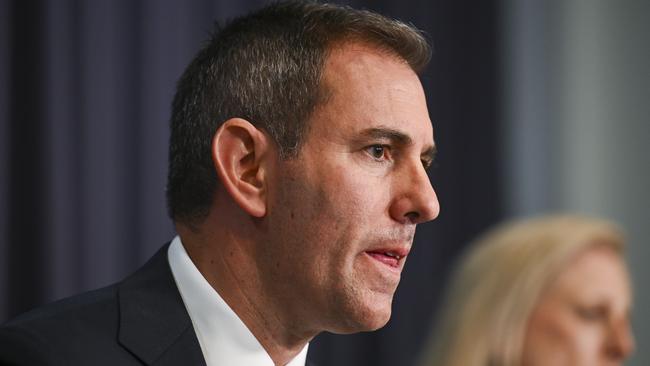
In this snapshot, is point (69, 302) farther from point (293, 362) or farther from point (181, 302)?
point (293, 362)

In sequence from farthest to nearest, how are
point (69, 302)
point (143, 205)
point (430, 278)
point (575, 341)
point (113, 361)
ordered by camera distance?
1. point (430, 278)
2. point (143, 205)
3. point (575, 341)
4. point (69, 302)
5. point (113, 361)

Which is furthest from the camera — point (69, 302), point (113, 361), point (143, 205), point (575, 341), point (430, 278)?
point (430, 278)

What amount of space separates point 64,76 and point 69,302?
1.21 metres

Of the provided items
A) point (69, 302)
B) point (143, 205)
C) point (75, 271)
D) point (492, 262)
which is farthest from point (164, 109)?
point (69, 302)

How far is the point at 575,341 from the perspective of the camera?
2779 mm

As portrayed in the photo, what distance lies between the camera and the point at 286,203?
1860 millimetres

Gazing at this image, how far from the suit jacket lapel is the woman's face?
1286 millimetres

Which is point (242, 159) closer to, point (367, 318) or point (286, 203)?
point (286, 203)

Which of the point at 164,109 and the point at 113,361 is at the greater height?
the point at 164,109

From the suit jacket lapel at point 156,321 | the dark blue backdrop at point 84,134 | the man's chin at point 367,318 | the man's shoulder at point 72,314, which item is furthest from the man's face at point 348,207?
the dark blue backdrop at point 84,134

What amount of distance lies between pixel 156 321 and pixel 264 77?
52 centimetres

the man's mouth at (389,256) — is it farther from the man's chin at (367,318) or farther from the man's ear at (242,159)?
the man's ear at (242,159)

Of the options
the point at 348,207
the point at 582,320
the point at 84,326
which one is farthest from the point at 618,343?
the point at 84,326

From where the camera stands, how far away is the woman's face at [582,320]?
9.09 feet
